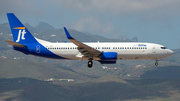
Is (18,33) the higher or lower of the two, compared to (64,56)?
higher

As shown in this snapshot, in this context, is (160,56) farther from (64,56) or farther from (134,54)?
(64,56)

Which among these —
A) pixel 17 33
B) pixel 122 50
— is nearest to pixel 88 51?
pixel 122 50

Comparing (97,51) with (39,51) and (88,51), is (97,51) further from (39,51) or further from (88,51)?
(39,51)

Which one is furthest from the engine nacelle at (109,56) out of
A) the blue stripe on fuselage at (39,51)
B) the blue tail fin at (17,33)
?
the blue tail fin at (17,33)

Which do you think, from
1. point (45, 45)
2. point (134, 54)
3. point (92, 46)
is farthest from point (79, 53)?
point (134, 54)

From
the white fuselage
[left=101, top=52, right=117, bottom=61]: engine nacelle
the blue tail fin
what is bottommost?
[left=101, top=52, right=117, bottom=61]: engine nacelle

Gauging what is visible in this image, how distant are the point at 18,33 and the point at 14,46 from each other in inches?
217

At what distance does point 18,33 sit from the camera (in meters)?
76.8

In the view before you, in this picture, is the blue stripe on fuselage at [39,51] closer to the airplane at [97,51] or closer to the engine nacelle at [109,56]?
the airplane at [97,51]

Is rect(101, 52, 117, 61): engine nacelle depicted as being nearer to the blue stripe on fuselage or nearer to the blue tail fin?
the blue stripe on fuselage

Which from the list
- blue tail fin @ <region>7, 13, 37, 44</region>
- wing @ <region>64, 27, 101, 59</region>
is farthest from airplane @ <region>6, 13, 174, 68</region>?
blue tail fin @ <region>7, 13, 37, 44</region>

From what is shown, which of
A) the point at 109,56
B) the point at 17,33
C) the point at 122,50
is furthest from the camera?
the point at 17,33

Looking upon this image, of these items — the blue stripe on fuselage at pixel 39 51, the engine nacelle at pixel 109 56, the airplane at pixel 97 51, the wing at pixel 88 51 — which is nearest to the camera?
the wing at pixel 88 51

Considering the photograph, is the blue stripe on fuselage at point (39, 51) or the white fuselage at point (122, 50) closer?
the white fuselage at point (122, 50)
